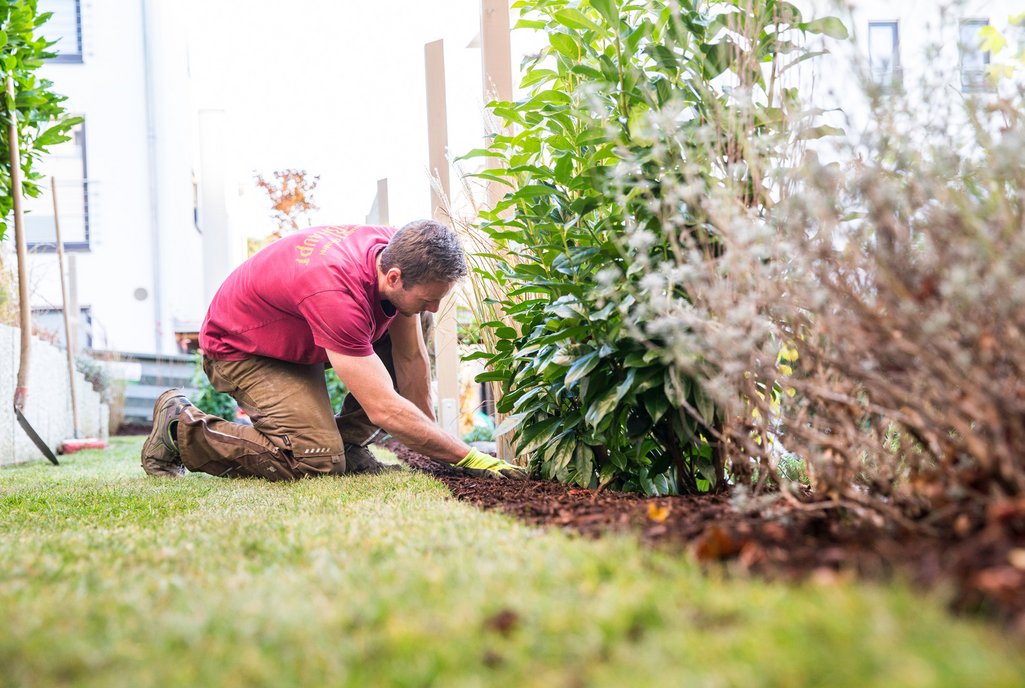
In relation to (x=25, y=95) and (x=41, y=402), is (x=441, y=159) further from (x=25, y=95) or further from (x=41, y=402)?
(x=41, y=402)

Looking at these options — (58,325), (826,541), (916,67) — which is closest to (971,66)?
(916,67)

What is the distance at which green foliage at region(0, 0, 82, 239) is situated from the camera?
3.99m

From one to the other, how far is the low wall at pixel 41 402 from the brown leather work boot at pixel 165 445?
5.86 feet

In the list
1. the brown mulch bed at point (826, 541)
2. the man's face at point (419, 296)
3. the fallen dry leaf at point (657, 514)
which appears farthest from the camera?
the man's face at point (419, 296)

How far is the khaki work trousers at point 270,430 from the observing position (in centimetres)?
367

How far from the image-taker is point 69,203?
42.0 ft

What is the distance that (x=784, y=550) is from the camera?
1.30 meters

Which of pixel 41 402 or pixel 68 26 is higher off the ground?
pixel 68 26

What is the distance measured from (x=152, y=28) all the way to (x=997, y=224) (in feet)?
45.1

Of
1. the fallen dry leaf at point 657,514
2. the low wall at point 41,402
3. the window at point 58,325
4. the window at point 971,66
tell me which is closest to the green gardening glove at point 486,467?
the fallen dry leaf at point 657,514

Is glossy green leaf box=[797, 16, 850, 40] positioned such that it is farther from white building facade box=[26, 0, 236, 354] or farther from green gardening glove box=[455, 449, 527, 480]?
white building facade box=[26, 0, 236, 354]

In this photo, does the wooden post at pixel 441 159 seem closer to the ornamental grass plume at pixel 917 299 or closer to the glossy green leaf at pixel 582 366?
the glossy green leaf at pixel 582 366

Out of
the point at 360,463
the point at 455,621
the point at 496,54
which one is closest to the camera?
the point at 455,621

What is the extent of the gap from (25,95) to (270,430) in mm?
2369
